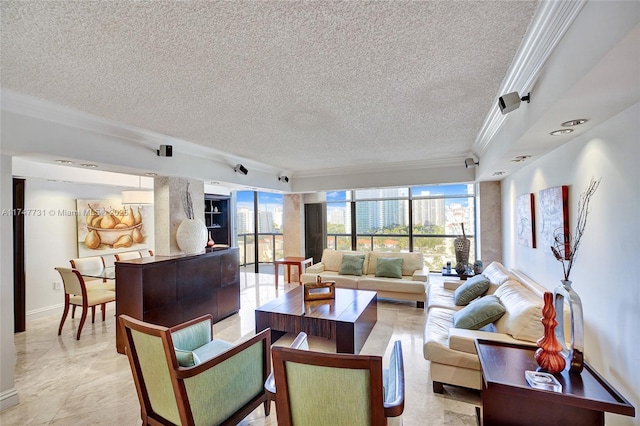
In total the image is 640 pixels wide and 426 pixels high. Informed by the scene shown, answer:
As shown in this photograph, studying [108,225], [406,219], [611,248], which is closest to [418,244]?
[406,219]

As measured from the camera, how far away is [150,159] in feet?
11.9

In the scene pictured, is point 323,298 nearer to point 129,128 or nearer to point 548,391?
point 548,391

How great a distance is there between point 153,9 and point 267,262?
7344 millimetres

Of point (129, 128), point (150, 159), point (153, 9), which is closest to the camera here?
point (153, 9)

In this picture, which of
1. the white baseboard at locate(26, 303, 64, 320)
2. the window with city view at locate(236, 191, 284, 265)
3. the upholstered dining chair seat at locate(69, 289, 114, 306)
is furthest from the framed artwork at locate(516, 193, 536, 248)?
the white baseboard at locate(26, 303, 64, 320)

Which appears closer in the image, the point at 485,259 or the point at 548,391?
the point at 548,391

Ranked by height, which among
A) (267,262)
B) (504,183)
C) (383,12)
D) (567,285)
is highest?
(383,12)

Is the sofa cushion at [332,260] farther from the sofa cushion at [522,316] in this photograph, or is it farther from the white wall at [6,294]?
the white wall at [6,294]

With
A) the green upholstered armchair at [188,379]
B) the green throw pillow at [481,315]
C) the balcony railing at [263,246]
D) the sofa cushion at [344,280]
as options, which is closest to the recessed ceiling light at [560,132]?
the green throw pillow at [481,315]

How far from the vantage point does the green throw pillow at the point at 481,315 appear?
264 cm

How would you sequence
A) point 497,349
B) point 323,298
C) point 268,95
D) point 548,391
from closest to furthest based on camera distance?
point 548,391 → point 497,349 → point 268,95 → point 323,298

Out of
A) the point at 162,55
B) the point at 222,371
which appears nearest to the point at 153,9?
the point at 162,55

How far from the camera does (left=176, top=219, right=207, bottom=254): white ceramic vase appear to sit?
404 cm

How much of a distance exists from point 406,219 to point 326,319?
4.38 meters
